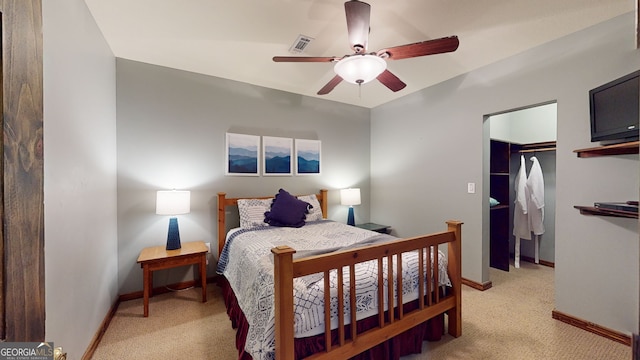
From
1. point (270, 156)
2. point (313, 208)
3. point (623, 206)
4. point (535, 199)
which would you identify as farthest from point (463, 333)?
point (270, 156)

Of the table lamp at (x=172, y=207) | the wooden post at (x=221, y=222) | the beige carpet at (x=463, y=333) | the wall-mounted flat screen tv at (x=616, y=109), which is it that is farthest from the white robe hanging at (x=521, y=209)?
the table lamp at (x=172, y=207)

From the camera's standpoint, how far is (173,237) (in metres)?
→ 2.54

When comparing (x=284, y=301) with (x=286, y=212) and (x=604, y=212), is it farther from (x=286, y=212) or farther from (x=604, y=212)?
(x=604, y=212)

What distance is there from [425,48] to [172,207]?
2.63 m

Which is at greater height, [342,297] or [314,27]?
[314,27]

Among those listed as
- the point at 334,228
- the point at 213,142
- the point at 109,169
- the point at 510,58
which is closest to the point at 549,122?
the point at 510,58

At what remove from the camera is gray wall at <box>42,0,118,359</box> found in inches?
50.5

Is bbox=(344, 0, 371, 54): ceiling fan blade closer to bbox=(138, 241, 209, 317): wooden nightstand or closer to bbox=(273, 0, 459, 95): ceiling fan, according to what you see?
bbox=(273, 0, 459, 95): ceiling fan

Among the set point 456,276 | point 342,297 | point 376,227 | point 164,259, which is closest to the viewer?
point 342,297

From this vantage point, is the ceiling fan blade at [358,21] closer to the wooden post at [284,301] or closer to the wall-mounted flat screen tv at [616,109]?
the wooden post at [284,301]

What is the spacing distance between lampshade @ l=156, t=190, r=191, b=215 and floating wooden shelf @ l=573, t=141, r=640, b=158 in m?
3.52

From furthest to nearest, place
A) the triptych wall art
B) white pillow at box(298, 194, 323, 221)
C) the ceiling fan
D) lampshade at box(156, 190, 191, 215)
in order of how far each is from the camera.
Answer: white pillow at box(298, 194, 323, 221) < the triptych wall art < lampshade at box(156, 190, 191, 215) < the ceiling fan

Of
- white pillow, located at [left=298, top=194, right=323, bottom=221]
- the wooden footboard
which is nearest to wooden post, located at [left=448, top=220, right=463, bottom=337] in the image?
the wooden footboard

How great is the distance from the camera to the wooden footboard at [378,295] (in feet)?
4.14
